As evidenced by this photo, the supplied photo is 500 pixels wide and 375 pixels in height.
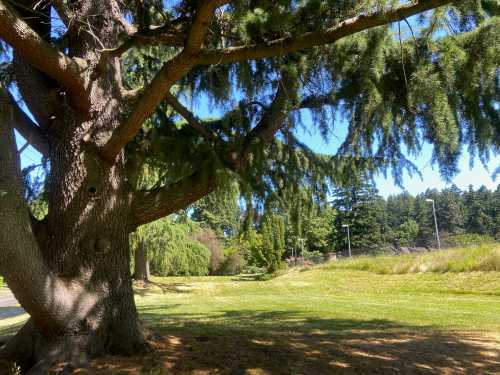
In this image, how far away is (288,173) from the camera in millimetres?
5863

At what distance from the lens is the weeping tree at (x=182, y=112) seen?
11.8 ft

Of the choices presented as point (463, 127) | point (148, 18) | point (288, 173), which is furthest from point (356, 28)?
point (288, 173)

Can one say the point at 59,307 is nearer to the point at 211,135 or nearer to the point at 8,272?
the point at 8,272

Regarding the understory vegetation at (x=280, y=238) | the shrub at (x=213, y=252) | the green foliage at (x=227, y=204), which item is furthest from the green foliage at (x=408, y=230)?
the green foliage at (x=227, y=204)

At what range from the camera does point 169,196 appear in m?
4.89

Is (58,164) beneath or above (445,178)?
above

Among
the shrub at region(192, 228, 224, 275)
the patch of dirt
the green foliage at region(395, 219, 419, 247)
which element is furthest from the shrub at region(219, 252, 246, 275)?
the green foliage at region(395, 219, 419, 247)

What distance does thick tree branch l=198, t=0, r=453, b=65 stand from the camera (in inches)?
123

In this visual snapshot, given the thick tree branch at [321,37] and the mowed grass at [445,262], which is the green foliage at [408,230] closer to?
the mowed grass at [445,262]

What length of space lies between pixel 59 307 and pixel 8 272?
1.98 feet

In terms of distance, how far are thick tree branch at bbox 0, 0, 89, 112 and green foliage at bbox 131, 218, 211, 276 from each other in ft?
58.5

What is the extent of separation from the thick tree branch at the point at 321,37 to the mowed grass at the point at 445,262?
15.3 meters

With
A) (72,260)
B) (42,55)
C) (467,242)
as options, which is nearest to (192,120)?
(42,55)

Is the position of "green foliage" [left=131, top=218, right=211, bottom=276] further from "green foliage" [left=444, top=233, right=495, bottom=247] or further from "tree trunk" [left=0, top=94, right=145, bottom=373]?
"tree trunk" [left=0, top=94, right=145, bottom=373]
